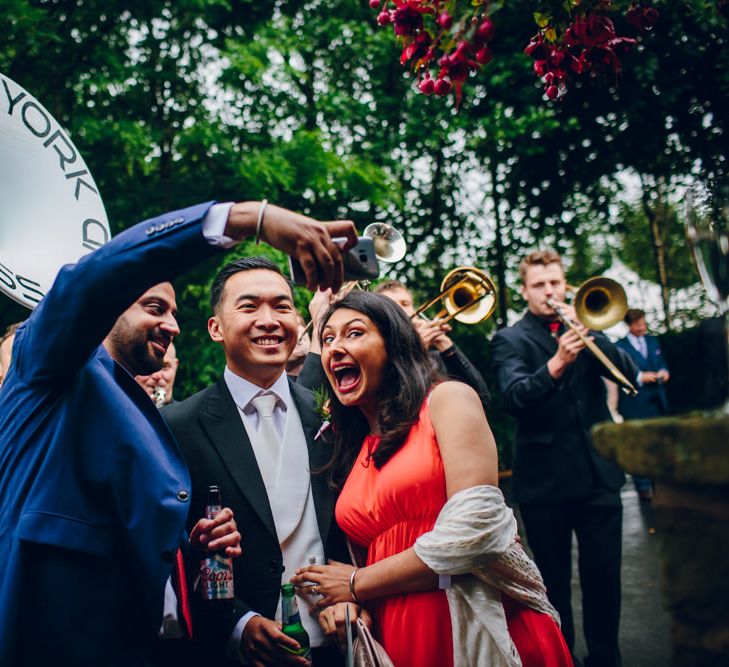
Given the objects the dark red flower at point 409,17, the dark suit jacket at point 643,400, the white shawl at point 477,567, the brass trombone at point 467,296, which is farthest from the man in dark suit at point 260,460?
the dark suit jacket at point 643,400

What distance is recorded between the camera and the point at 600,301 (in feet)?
18.8

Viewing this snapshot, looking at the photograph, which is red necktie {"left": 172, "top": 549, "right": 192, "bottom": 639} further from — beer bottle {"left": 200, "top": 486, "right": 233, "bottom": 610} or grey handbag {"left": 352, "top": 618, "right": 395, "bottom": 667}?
grey handbag {"left": 352, "top": 618, "right": 395, "bottom": 667}

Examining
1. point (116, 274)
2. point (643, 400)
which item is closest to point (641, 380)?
point (643, 400)

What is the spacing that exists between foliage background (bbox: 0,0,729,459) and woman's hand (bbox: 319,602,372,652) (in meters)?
5.43

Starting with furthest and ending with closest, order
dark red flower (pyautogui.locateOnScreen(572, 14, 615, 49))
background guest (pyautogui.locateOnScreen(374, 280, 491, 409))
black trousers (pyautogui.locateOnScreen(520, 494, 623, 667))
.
→ background guest (pyautogui.locateOnScreen(374, 280, 491, 409)), black trousers (pyautogui.locateOnScreen(520, 494, 623, 667)), dark red flower (pyautogui.locateOnScreen(572, 14, 615, 49))

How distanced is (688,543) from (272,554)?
65.8 inches

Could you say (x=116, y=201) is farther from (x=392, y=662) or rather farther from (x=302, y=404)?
(x=392, y=662)

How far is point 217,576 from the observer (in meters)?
2.24

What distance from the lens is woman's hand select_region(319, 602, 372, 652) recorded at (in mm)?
2385

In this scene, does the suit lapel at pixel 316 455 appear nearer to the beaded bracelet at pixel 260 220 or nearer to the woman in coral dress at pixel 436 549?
the woman in coral dress at pixel 436 549

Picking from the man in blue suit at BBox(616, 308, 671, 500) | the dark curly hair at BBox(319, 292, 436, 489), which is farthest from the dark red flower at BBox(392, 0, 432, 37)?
the man in blue suit at BBox(616, 308, 671, 500)

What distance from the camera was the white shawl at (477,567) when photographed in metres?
2.26

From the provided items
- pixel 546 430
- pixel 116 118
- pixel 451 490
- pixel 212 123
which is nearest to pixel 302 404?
pixel 451 490

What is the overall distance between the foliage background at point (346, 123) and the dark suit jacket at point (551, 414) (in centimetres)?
294
